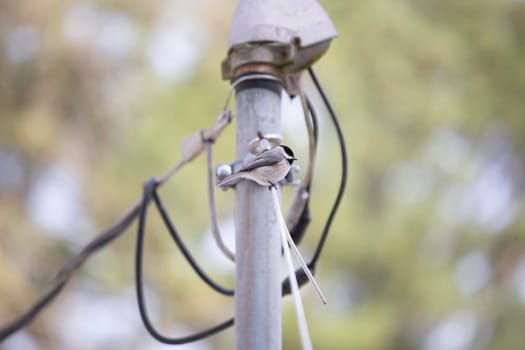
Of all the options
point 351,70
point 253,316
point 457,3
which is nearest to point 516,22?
point 457,3

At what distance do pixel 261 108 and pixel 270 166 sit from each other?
144mm

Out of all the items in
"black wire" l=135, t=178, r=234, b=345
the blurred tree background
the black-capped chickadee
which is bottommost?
the black-capped chickadee

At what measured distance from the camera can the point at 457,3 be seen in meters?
2.58

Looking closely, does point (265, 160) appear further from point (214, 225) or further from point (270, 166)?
point (214, 225)

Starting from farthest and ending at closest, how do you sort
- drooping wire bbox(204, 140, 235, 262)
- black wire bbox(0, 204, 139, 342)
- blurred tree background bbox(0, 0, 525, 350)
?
blurred tree background bbox(0, 0, 525, 350) < black wire bbox(0, 204, 139, 342) < drooping wire bbox(204, 140, 235, 262)

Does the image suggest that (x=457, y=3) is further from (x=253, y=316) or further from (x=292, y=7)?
(x=253, y=316)

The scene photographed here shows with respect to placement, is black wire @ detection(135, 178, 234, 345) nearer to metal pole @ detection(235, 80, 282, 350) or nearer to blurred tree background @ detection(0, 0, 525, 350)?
metal pole @ detection(235, 80, 282, 350)

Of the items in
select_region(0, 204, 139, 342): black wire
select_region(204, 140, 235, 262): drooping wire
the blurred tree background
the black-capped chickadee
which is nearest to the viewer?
the black-capped chickadee

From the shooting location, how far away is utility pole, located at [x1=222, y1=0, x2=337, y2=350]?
543 mm

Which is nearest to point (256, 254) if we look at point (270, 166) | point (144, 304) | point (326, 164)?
point (270, 166)

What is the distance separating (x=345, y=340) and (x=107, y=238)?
139 centimetres

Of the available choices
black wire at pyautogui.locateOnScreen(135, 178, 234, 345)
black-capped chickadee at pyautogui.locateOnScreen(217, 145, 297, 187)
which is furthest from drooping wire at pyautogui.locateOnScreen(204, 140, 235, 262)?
black-capped chickadee at pyautogui.locateOnScreen(217, 145, 297, 187)

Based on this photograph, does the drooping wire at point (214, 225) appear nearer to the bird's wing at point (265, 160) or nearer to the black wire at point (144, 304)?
the black wire at point (144, 304)

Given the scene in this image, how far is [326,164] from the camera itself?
2.20 m
